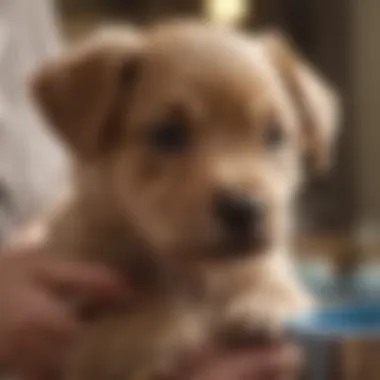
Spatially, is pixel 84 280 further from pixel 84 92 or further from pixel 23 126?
pixel 23 126

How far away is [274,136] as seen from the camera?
39.8 inches

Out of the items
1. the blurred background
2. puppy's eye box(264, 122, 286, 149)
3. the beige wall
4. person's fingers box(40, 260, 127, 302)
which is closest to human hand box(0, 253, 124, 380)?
person's fingers box(40, 260, 127, 302)

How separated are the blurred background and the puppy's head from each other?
74.0 inches

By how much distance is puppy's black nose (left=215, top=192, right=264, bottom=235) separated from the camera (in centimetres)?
87

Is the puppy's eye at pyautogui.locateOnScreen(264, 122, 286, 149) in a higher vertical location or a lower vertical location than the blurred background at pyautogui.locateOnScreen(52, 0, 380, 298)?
lower

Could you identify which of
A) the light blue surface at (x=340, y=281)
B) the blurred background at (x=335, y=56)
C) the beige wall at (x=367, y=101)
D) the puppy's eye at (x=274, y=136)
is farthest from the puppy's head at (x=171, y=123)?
the beige wall at (x=367, y=101)

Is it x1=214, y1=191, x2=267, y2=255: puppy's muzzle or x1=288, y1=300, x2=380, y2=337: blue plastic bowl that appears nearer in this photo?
x1=288, y1=300, x2=380, y2=337: blue plastic bowl

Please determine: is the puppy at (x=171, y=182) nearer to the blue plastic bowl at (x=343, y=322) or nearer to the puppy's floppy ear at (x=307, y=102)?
the puppy's floppy ear at (x=307, y=102)

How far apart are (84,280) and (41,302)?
0.05m

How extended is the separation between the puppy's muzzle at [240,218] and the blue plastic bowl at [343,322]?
19 cm

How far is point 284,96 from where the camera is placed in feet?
3.48

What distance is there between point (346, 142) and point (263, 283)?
2098mm

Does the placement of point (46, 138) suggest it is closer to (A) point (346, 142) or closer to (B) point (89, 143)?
(B) point (89, 143)

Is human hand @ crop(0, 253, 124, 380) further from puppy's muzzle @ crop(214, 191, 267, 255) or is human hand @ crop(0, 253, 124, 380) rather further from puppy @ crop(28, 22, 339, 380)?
puppy's muzzle @ crop(214, 191, 267, 255)
